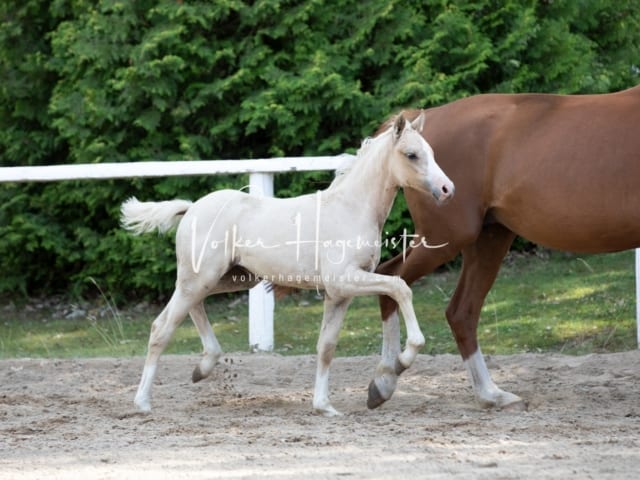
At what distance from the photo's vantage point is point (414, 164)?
5.58 m

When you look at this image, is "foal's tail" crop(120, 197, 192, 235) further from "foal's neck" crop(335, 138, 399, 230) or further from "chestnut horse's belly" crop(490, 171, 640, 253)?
"chestnut horse's belly" crop(490, 171, 640, 253)

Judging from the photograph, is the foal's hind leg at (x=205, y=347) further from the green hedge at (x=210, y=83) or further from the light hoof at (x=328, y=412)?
the green hedge at (x=210, y=83)

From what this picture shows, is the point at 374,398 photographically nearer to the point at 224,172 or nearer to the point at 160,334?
the point at 160,334

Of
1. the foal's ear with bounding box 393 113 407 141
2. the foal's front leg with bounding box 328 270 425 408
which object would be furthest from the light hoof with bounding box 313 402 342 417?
the foal's ear with bounding box 393 113 407 141

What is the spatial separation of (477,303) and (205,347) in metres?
1.66

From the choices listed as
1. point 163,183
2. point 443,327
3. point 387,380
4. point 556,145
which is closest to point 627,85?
point 443,327

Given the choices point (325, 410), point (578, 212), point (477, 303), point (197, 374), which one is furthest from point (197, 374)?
point (578, 212)

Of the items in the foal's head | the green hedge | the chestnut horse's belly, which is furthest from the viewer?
the green hedge

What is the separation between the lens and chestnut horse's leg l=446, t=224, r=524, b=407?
621cm

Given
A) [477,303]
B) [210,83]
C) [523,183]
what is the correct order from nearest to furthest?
Result: [523,183] < [477,303] < [210,83]

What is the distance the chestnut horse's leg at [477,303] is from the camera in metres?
6.21

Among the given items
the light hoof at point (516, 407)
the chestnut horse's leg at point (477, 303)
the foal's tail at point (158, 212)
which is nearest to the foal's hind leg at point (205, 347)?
the foal's tail at point (158, 212)

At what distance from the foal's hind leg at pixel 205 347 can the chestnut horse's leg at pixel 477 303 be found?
143 cm

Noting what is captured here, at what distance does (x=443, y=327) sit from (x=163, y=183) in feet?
9.88
